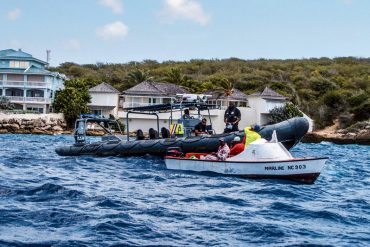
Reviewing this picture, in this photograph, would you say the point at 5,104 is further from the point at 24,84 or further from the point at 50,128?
the point at 50,128

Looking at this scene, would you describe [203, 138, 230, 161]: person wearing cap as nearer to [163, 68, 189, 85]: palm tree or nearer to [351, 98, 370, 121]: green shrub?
[351, 98, 370, 121]: green shrub

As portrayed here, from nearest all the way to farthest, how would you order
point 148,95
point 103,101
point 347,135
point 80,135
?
point 80,135 → point 347,135 → point 148,95 → point 103,101

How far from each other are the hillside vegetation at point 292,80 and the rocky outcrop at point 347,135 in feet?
17.9

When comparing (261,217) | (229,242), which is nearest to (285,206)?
(261,217)

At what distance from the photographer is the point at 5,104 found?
67875 mm

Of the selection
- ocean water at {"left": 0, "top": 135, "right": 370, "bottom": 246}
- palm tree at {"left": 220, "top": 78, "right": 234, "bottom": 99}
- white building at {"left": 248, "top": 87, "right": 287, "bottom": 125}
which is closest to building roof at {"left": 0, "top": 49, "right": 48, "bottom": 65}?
palm tree at {"left": 220, "top": 78, "right": 234, "bottom": 99}

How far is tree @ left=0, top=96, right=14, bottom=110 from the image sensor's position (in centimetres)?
6756

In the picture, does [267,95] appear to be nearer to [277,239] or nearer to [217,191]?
[217,191]

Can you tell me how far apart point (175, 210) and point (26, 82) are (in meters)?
64.0

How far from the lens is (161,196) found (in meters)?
13.5

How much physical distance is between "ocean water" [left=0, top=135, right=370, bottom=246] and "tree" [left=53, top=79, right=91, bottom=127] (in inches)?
1769

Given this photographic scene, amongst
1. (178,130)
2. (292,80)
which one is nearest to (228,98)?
(292,80)

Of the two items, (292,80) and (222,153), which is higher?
(292,80)

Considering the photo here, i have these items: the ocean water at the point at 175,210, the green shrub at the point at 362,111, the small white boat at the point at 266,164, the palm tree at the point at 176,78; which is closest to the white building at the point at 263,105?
the green shrub at the point at 362,111
